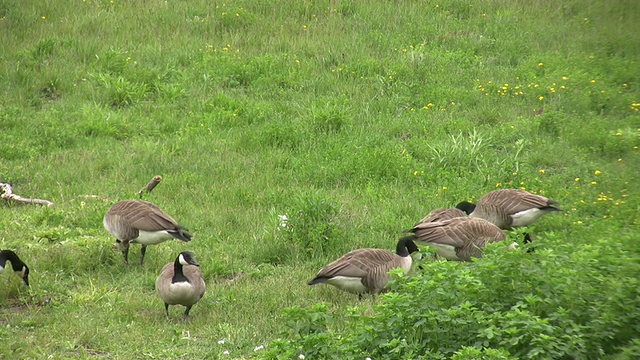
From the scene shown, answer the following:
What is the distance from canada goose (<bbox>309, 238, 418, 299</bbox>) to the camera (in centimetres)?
917

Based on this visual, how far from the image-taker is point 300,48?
17609 mm

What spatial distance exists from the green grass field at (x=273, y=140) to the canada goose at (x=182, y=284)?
243 mm

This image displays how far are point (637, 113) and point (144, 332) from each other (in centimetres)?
995

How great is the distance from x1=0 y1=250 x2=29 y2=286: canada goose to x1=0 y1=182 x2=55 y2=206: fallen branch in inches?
97.6

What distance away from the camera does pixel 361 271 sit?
920 cm

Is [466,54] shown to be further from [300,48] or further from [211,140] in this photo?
[211,140]

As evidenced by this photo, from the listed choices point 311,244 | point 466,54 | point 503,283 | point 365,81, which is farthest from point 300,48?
point 503,283

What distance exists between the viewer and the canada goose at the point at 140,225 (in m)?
9.98

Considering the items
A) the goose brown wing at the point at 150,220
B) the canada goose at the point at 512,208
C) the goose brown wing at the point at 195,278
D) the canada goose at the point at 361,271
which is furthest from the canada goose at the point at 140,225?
the canada goose at the point at 512,208

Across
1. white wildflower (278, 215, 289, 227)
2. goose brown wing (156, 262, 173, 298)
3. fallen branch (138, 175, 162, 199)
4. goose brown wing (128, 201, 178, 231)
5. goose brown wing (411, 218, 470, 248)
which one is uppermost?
goose brown wing (411, 218, 470, 248)

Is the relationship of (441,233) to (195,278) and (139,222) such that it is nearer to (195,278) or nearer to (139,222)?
(195,278)

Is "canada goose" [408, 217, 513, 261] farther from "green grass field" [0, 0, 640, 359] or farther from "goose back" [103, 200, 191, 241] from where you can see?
"goose back" [103, 200, 191, 241]

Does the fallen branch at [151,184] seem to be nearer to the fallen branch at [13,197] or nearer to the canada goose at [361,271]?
the fallen branch at [13,197]

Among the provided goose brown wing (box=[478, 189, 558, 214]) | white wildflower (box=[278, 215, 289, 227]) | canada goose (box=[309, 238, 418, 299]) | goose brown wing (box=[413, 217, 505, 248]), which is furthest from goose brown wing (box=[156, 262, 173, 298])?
goose brown wing (box=[478, 189, 558, 214])
